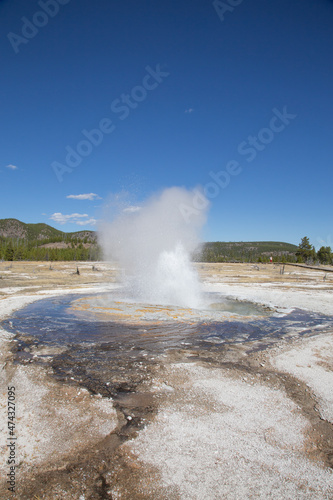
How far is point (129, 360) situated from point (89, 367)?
1153 mm

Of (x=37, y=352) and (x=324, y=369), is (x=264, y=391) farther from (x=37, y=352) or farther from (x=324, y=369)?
(x=37, y=352)

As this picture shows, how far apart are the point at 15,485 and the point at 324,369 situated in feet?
24.8

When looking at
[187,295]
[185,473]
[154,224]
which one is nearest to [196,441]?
[185,473]

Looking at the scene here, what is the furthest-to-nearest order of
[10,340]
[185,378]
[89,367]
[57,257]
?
[57,257] → [10,340] → [89,367] → [185,378]

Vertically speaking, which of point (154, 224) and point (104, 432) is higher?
point (154, 224)

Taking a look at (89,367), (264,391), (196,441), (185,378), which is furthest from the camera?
(89,367)

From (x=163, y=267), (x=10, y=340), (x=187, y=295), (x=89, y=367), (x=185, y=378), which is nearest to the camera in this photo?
(x=185, y=378)

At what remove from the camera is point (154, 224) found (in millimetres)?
21797

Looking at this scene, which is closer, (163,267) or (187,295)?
(187,295)

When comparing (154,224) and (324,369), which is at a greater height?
(154,224)

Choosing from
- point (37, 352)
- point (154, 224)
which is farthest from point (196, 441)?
point (154, 224)

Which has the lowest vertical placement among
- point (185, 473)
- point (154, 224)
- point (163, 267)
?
point (185, 473)

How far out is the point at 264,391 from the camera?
20.9 feet

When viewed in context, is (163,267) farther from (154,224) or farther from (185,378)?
(185,378)
